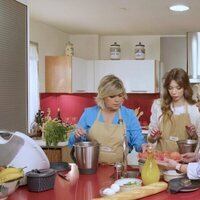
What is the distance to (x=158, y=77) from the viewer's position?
18.3 ft

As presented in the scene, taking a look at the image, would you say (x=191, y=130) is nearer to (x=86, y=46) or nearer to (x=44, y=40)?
(x=44, y=40)

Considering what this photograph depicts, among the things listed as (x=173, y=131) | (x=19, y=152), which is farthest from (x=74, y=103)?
(x=19, y=152)

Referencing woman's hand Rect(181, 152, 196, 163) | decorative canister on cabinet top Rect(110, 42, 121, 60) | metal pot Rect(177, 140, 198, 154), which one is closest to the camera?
woman's hand Rect(181, 152, 196, 163)

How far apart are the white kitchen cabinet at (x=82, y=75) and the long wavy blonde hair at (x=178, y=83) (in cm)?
224

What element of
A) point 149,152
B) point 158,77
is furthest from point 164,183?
point 158,77

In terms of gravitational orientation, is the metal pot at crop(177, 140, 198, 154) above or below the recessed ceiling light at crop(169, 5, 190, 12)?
below

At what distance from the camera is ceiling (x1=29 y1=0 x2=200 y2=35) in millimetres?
3451

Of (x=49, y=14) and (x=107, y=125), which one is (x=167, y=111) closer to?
(x=107, y=125)

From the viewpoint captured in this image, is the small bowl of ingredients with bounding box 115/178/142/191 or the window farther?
the window

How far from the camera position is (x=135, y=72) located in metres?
5.39

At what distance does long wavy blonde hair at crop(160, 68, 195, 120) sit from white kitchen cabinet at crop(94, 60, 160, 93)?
249 centimetres

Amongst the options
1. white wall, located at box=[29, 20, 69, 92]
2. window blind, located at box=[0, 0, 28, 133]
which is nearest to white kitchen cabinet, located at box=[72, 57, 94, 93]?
white wall, located at box=[29, 20, 69, 92]

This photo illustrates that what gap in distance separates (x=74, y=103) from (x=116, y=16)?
75.2 inches

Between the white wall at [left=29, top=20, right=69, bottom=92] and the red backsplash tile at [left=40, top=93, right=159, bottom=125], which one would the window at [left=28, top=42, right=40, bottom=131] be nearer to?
the white wall at [left=29, top=20, right=69, bottom=92]
